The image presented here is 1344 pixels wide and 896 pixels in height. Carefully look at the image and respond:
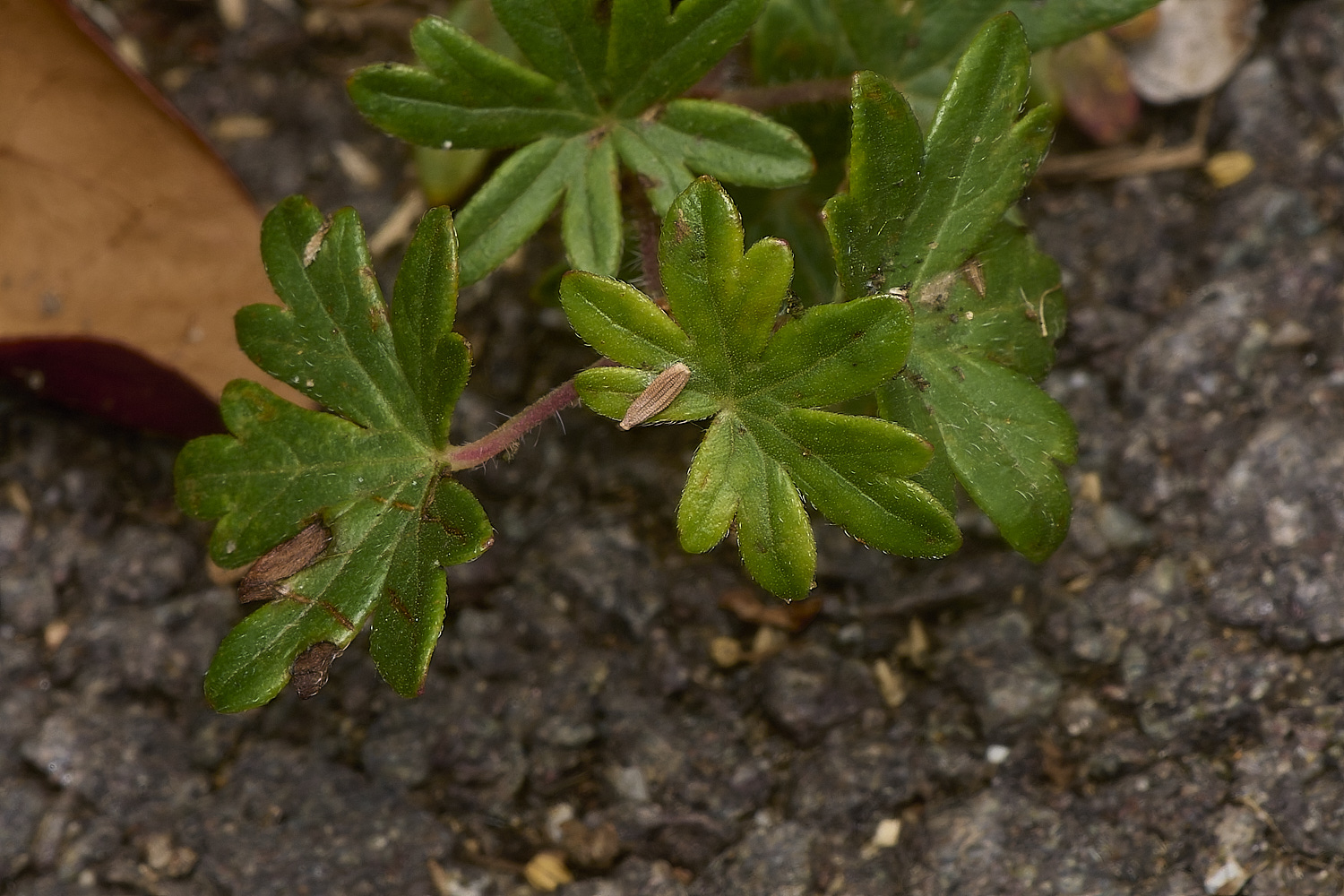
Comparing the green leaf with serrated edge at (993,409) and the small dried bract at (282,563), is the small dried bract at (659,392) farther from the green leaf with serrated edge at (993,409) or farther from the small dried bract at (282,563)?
the small dried bract at (282,563)

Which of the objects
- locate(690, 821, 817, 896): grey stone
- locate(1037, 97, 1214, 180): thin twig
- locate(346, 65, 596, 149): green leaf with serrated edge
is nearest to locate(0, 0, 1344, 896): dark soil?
locate(690, 821, 817, 896): grey stone

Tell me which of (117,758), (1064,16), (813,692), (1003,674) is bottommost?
(1003,674)

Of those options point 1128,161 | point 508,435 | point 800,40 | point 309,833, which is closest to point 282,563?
point 508,435

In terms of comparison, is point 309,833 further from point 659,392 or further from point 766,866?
point 659,392

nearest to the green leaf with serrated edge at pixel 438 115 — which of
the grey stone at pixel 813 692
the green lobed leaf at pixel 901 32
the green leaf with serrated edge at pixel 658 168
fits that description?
the green leaf with serrated edge at pixel 658 168

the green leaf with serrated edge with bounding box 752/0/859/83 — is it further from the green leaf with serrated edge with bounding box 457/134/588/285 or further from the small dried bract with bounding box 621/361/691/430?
the small dried bract with bounding box 621/361/691/430
